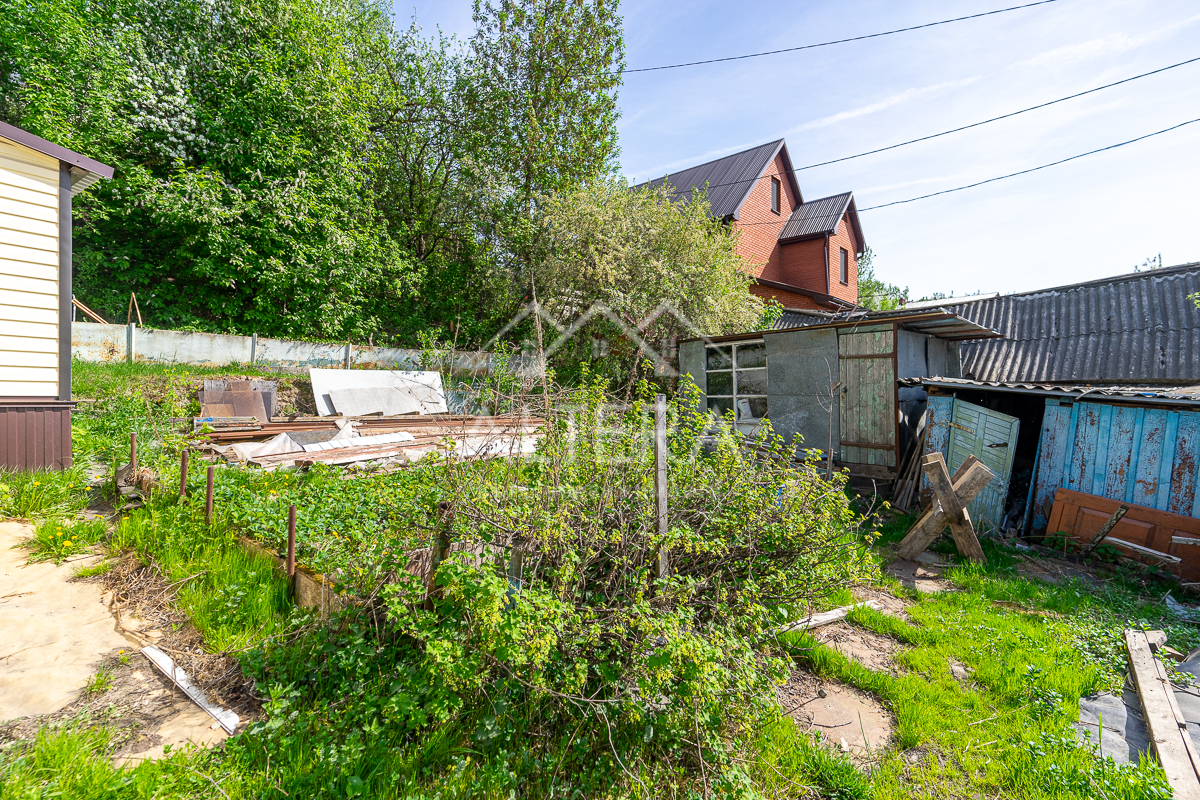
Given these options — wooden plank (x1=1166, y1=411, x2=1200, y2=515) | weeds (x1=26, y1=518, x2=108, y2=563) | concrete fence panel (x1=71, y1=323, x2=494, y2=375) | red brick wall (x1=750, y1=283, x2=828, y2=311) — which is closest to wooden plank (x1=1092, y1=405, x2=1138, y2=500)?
wooden plank (x1=1166, y1=411, x2=1200, y2=515)

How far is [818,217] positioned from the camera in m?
18.4

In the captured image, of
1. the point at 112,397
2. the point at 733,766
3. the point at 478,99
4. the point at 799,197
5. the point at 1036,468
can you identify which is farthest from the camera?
the point at 799,197

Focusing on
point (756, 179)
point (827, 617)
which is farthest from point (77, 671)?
point (756, 179)

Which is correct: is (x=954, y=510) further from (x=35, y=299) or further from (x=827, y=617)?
(x=35, y=299)

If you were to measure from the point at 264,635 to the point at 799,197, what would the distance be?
21416 mm

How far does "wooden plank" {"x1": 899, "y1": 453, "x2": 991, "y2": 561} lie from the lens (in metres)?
5.38

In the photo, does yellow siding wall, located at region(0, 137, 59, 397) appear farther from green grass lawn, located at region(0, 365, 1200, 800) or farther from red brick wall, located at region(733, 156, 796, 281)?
red brick wall, located at region(733, 156, 796, 281)

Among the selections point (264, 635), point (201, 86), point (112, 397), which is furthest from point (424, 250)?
point (264, 635)

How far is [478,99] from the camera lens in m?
15.7

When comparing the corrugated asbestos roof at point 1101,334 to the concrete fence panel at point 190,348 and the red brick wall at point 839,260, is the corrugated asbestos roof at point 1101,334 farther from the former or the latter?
the concrete fence panel at point 190,348

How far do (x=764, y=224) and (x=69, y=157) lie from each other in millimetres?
17533

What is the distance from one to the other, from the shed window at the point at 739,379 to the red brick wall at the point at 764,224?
20.8 ft

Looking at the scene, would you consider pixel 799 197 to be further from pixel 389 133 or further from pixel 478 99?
pixel 389 133

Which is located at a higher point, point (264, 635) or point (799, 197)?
point (799, 197)
